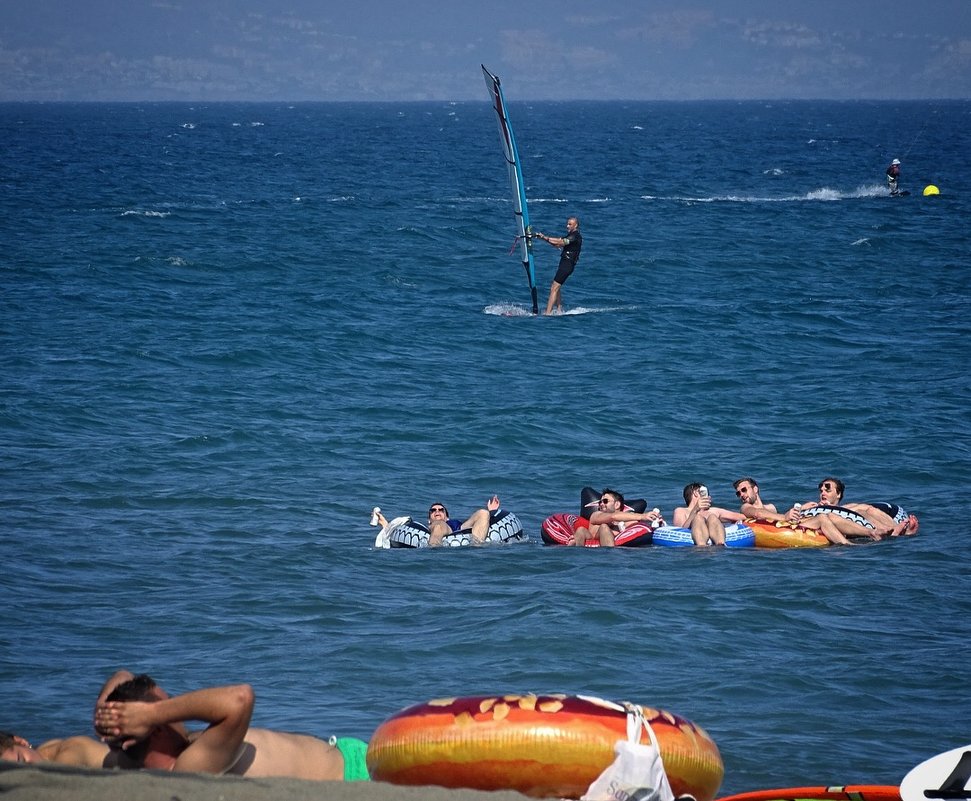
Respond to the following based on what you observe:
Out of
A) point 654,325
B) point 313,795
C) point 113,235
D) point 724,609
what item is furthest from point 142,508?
point 113,235

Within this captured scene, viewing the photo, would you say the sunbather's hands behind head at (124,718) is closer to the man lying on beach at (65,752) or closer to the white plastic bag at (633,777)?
the man lying on beach at (65,752)

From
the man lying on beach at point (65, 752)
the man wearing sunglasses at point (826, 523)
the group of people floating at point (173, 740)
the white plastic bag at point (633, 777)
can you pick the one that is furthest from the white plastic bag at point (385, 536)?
the white plastic bag at point (633, 777)

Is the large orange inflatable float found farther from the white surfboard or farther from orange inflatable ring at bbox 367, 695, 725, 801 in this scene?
orange inflatable ring at bbox 367, 695, 725, 801

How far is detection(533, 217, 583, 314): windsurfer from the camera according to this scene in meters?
22.7

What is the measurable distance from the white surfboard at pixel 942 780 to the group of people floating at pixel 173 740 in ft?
8.78

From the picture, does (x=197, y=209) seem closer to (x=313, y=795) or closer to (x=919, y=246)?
(x=919, y=246)

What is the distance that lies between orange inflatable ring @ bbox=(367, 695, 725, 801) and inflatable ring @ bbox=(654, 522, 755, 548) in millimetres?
6806

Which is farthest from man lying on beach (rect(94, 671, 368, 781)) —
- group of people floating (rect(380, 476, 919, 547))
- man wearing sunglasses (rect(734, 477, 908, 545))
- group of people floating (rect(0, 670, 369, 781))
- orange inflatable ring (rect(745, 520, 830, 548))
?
man wearing sunglasses (rect(734, 477, 908, 545))

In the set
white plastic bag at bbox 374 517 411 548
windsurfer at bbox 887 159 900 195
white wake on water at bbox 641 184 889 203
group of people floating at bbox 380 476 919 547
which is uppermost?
windsurfer at bbox 887 159 900 195

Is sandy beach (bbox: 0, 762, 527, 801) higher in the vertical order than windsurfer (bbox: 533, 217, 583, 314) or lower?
lower

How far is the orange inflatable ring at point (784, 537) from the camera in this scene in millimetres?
12609

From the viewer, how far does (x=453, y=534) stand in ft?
41.1

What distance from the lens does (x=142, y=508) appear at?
13.8 m

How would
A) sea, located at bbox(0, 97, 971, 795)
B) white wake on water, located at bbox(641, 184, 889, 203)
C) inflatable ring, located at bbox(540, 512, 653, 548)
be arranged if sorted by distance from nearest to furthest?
sea, located at bbox(0, 97, 971, 795)
inflatable ring, located at bbox(540, 512, 653, 548)
white wake on water, located at bbox(641, 184, 889, 203)
